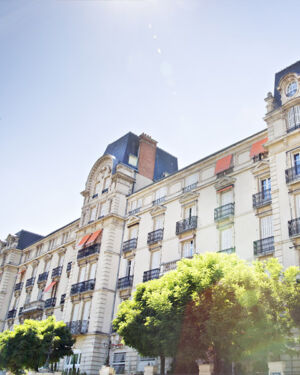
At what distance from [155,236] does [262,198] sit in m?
9.15

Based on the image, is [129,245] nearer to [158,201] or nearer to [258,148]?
[158,201]

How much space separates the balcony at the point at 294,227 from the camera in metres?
20.2

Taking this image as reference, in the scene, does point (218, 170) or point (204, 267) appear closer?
point (204, 267)

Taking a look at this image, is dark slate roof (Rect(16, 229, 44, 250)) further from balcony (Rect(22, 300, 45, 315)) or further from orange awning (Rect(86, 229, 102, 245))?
orange awning (Rect(86, 229, 102, 245))

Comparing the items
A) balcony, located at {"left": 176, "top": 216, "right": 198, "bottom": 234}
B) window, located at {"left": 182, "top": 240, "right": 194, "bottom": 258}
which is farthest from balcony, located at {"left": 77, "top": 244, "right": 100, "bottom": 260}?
window, located at {"left": 182, "top": 240, "right": 194, "bottom": 258}

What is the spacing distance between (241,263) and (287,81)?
12308 mm

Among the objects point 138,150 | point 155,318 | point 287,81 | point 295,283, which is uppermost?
point 138,150

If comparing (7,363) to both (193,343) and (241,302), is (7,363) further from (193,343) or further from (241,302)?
(241,302)

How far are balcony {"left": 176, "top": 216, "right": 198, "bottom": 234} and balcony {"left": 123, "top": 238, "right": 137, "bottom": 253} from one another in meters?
4.76

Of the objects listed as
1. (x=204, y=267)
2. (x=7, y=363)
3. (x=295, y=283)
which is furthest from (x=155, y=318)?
(x=7, y=363)

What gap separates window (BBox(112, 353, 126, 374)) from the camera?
27.1m

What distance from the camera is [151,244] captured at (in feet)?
98.1

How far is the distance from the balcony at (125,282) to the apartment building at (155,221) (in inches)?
3.4

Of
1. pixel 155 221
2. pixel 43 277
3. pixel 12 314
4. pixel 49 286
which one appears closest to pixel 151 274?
pixel 155 221
